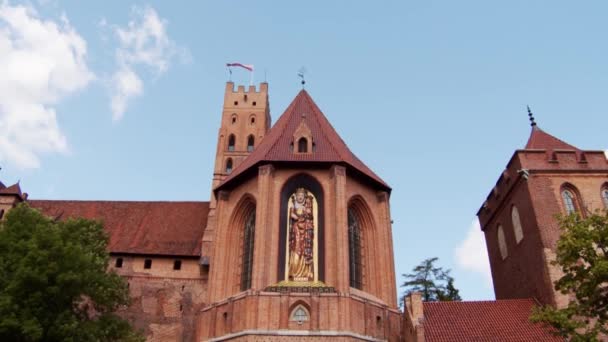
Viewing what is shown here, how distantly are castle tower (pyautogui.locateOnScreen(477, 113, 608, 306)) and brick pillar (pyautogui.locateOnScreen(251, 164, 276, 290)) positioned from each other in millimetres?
10866

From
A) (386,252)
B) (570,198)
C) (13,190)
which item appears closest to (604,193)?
(570,198)

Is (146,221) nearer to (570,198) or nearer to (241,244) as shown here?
(241,244)

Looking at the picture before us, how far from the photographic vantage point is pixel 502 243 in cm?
2545

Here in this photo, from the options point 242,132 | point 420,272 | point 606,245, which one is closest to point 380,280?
point 606,245

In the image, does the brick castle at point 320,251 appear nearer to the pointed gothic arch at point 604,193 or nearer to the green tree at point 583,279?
the pointed gothic arch at point 604,193

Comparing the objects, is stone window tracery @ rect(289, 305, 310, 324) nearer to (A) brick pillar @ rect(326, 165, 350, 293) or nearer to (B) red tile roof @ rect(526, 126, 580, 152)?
(A) brick pillar @ rect(326, 165, 350, 293)

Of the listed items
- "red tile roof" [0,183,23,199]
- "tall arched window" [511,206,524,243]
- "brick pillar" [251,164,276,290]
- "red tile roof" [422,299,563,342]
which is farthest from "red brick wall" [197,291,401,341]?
"red tile roof" [0,183,23,199]

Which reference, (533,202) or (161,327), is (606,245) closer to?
(533,202)

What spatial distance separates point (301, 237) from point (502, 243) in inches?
453

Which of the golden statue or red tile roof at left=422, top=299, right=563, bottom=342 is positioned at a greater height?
the golden statue

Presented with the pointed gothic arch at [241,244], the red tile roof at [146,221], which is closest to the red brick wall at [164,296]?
the red tile roof at [146,221]

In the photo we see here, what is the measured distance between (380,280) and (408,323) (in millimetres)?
1949

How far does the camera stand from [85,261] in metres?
16.6

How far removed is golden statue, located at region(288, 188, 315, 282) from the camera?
19078 mm
